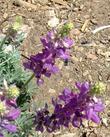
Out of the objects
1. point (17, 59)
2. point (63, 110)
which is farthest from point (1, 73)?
point (63, 110)

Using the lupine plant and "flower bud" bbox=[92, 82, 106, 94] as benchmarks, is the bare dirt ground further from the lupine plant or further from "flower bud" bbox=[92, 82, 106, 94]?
"flower bud" bbox=[92, 82, 106, 94]

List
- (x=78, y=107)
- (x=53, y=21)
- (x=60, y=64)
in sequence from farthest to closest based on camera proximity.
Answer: (x=53, y=21), (x=60, y=64), (x=78, y=107)

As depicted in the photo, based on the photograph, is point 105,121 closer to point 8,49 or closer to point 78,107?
point 8,49

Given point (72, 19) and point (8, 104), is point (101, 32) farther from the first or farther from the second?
point (8, 104)

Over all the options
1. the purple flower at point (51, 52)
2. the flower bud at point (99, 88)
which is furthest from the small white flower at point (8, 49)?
the flower bud at point (99, 88)

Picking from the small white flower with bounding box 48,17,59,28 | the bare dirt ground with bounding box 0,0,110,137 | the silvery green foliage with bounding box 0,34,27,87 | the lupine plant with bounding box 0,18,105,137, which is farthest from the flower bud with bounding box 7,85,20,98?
the small white flower with bounding box 48,17,59,28

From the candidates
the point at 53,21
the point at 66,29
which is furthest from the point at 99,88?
the point at 53,21

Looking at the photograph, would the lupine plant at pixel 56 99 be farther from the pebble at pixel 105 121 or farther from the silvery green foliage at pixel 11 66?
the pebble at pixel 105 121

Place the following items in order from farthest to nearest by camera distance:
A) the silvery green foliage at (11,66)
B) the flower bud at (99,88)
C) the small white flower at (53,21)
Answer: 1. the small white flower at (53,21)
2. the silvery green foliage at (11,66)
3. the flower bud at (99,88)

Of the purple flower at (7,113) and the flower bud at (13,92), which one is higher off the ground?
the flower bud at (13,92)
